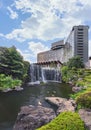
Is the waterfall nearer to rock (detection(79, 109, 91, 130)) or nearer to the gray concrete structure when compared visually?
rock (detection(79, 109, 91, 130))

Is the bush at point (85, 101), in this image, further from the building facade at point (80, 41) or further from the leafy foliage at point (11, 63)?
the building facade at point (80, 41)

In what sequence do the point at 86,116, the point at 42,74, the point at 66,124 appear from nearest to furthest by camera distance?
the point at 66,124, the point at 86,116, the point at 42,74

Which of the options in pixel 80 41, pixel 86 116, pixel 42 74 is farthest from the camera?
pixel 80 41

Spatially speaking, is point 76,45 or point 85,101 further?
point 76,45

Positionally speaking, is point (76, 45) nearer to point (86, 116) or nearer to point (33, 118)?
point (33, 118)

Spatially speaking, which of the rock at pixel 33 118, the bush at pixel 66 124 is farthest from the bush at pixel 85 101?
the bush at pixel 66 124

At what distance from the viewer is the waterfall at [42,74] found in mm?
76637

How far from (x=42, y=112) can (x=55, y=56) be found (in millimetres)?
154511

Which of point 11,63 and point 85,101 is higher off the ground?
point 11,63

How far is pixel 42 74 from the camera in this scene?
80.4m

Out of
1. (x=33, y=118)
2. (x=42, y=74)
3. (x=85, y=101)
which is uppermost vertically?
(x=42, y=74)

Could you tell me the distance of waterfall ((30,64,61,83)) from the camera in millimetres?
76637

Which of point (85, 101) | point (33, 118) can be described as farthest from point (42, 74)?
point (85, 101)

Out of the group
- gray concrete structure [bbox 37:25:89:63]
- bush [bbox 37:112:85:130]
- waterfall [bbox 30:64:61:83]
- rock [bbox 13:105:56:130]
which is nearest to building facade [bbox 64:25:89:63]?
gray concrete structure [bbox 37:25:89:63]
